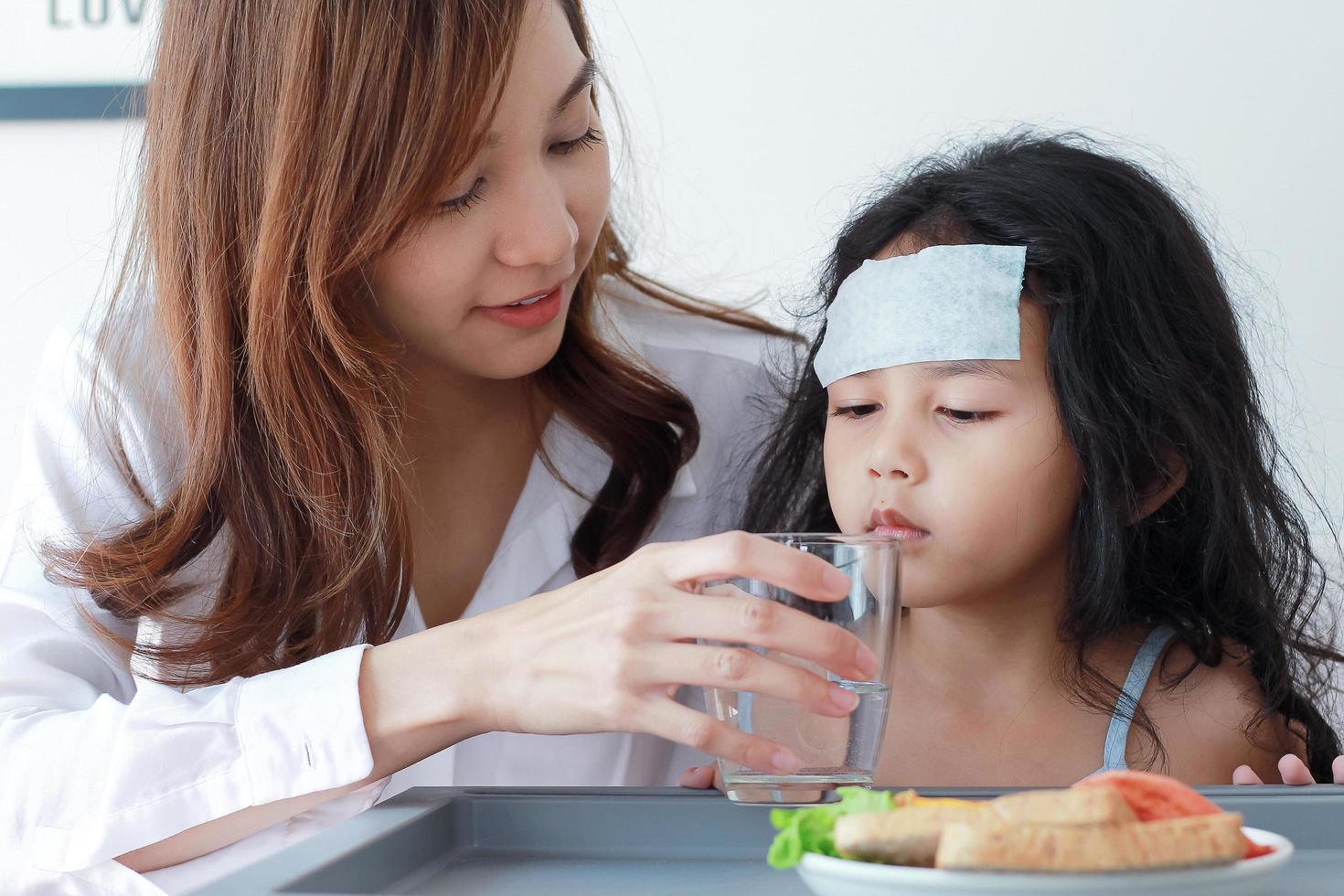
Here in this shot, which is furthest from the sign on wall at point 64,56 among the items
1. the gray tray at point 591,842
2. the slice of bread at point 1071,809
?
the slice of bread at point 1071,809

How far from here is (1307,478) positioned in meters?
1.62

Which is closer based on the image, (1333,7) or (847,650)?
(847,650)

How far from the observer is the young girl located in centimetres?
97

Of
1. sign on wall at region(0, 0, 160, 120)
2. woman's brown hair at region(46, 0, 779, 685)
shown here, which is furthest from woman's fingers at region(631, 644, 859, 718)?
sign on wall at region(0, 0, 160, 120)

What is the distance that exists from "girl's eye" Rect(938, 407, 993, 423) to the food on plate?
0.53 meters

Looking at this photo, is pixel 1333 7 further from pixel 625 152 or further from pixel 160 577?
pixel 160 577

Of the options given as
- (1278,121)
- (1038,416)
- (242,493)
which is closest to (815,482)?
(1038,416)

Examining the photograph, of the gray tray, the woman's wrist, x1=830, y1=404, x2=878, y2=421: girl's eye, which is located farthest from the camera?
x1=830, y1=404, x2=878, y2=421: girl's eye

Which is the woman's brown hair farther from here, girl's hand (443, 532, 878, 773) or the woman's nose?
girl's hand (443, 532, 878, 773)

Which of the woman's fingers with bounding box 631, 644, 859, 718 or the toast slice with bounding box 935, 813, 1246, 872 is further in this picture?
the woman's fingers with bounding box 631, 644, 859, 718

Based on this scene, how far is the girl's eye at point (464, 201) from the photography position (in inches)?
37.5

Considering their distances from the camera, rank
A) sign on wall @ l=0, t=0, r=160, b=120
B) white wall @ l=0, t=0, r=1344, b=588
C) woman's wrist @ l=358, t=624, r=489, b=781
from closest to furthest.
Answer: woman's wrist @ l=358, t=624, r=489, b=781
white wall @ l=0, t=0, r=1344, b=588
sign on wall @ l=0, t=0, r=160, b=120

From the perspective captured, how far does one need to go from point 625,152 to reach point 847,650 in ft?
2.95

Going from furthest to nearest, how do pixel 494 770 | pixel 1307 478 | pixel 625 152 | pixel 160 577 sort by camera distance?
1. pixel 1307 478
2. pixel 625 152
3. pixel 494 770
4. pixel 160 577
